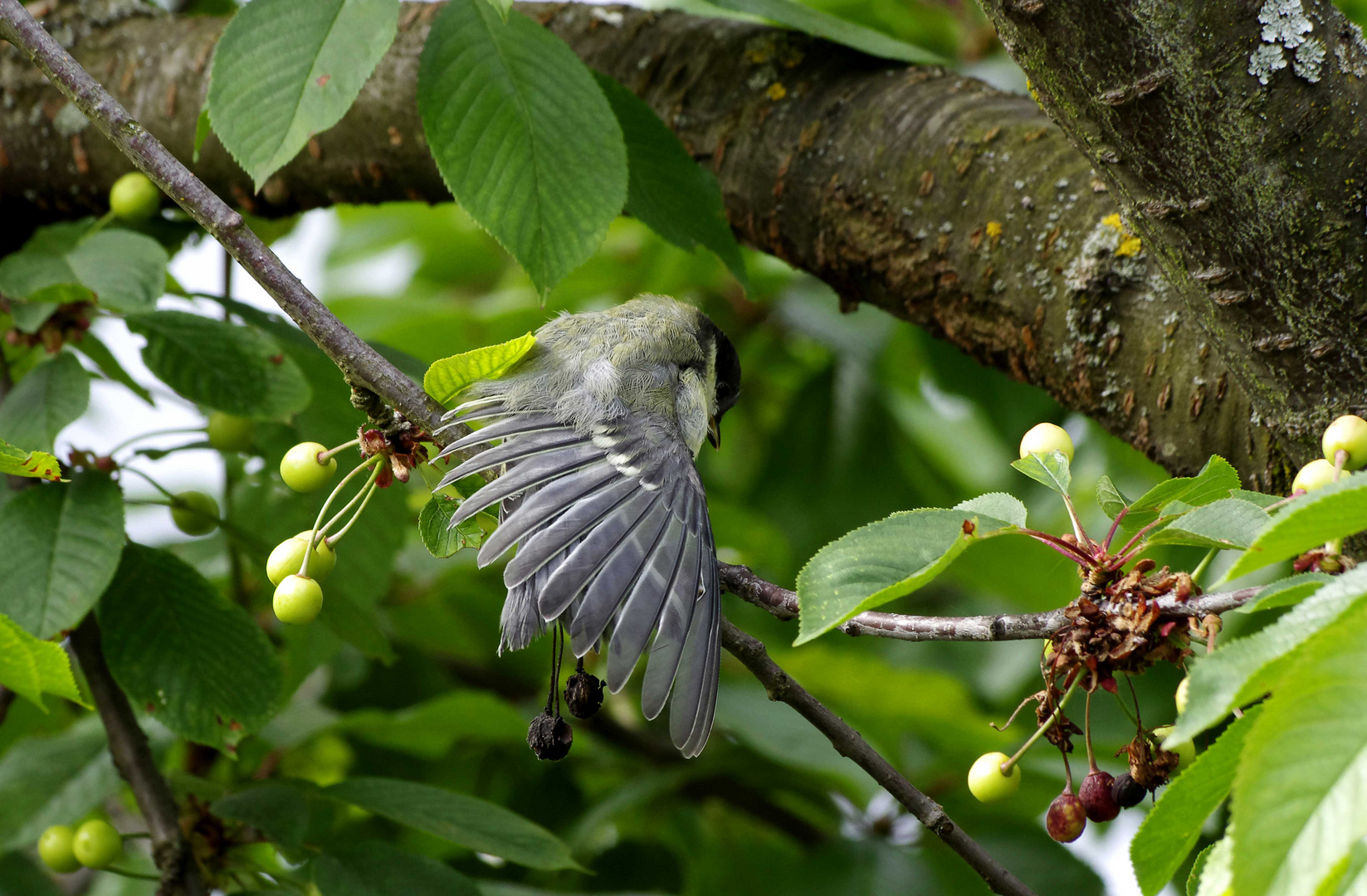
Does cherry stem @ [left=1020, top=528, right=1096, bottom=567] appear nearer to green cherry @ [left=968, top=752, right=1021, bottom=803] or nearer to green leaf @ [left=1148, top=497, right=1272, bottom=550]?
green leaf @ [left=1148, top=497, right=1272, bottom=550]

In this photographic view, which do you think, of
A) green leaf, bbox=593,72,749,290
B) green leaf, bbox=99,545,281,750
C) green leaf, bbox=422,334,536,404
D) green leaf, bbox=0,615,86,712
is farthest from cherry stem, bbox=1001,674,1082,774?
green leaf, bbox=99,545,281,750

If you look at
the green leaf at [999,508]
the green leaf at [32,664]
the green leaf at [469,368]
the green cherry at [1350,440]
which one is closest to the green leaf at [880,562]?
the green leaf at [999,508]

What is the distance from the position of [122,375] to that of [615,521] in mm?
1401

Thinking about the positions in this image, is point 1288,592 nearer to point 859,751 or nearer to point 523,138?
point 859,751

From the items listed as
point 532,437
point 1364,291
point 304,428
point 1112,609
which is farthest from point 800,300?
point 1112,609

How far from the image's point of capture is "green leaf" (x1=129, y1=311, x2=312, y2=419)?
7.00ft

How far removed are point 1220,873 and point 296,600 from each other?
1.05 metres

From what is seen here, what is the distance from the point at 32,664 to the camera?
1.20 meters

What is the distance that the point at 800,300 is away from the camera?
3.96 m

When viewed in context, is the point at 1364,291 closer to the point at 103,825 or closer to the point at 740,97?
the point at 740,97

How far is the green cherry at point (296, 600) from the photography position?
55.7 inches

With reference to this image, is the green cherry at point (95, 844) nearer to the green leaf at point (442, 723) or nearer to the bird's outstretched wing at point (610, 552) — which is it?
the green leaf at point (442, 723)

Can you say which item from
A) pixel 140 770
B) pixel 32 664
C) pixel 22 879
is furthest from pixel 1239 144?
pixel 22 879

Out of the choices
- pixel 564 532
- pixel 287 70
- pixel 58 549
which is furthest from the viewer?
pixel 58 549
